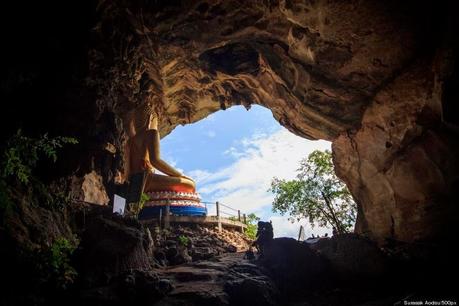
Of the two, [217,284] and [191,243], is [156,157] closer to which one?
[191,243]

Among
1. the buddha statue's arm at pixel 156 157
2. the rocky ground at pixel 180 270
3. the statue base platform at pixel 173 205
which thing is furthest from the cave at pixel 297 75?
the buddha statue's arm at pixel 156 157

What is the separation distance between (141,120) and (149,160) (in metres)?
2.54

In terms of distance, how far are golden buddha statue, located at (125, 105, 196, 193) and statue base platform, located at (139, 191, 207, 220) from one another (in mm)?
439

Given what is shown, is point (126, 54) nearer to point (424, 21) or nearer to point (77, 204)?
point (77, 204)

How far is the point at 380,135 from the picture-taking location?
11.2m

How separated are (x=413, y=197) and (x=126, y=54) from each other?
1126cm

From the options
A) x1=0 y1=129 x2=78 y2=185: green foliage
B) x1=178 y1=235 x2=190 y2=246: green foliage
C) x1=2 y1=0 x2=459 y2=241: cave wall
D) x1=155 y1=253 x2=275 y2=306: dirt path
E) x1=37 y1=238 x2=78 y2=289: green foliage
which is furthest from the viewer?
x1=178 y1=235 x2=190 y2=246: green foliage

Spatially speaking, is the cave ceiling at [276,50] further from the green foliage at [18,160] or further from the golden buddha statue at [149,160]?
the green foliage at [18,160]

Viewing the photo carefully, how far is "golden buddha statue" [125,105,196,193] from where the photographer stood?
18.4 m

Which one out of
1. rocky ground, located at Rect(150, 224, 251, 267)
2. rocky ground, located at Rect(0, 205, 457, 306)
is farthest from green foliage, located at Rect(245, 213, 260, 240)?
rocky ground, located at Rect(0, 205, 457, 306)

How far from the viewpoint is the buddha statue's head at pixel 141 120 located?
17.4m

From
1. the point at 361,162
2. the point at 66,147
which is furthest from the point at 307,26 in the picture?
the point at 66,147

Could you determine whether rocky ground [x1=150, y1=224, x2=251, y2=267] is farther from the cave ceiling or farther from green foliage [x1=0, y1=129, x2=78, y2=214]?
the cave ceiling

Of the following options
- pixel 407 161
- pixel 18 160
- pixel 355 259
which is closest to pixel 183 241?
pixel 355 259
